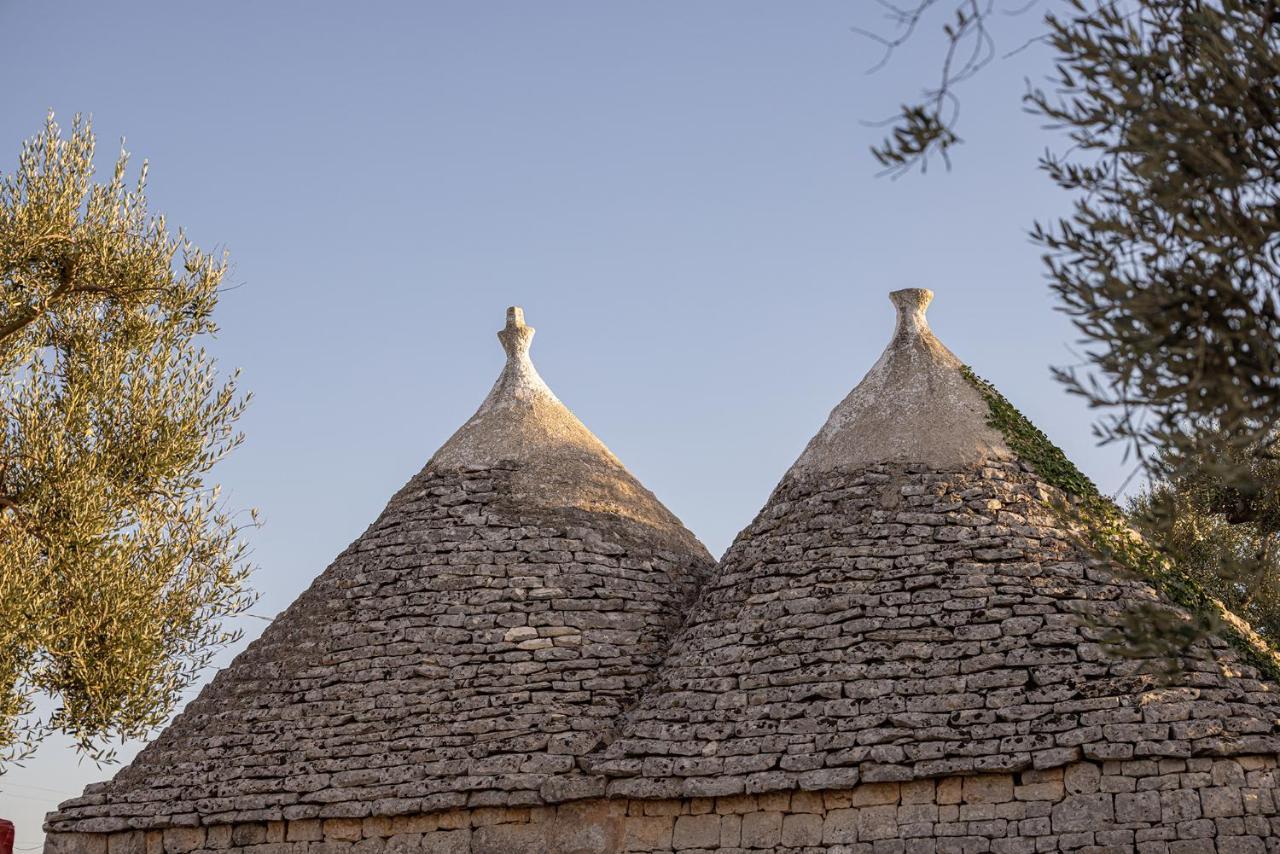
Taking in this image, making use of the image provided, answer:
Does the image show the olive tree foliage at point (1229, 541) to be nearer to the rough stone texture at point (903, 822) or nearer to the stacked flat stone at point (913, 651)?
the stacked flat stone at point (913, 651)

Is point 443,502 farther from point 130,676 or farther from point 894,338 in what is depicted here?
point 894,338

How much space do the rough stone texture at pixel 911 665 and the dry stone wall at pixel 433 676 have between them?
660mm

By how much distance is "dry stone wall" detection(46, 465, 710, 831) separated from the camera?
40.2ft

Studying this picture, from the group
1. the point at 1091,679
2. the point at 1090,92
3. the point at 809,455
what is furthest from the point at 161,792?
the point at 1090,92

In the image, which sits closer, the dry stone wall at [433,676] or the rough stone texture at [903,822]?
the rough stone texture at [903,822]

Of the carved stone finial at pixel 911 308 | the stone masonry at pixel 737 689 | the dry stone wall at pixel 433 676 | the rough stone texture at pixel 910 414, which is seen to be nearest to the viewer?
the stone masonry at pixel 737 689

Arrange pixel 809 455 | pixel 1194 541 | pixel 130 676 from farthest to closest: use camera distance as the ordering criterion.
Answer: pixel 1194 541
pixel 130 676
pixel 809 455

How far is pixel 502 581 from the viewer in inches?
536

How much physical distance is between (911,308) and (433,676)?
5.87 m

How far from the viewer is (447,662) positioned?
1303cm

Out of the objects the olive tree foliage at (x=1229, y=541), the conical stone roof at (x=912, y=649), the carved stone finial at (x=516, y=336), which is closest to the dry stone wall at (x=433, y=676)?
the conical stone roof at (x=912, y=649)

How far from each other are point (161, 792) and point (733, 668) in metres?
5.17

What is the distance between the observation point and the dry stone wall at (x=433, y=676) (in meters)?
12.2

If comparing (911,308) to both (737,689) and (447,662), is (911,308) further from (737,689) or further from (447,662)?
(447,662)
